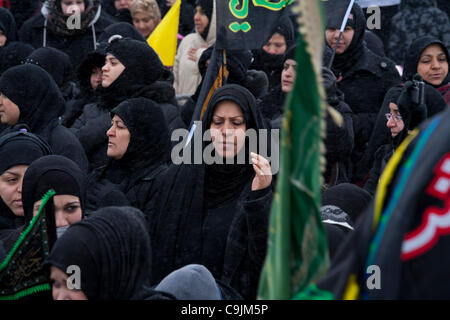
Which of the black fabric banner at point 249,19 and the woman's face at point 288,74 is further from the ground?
the black fabric banner at point 249,19

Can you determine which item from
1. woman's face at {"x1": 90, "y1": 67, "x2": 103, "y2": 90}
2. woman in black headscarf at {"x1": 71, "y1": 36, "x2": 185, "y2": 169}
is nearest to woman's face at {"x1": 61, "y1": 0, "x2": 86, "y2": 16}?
woman's face at {"x1": 90, "y1": 67, "x2": 103, "y2": 90}

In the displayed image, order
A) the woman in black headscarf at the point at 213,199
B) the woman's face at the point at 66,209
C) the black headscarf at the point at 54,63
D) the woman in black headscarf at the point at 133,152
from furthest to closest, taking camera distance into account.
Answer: the black headscarf at the point at 54,63, the woman in black headscarf at the point at 133,152, the woman in black headscarf at the point at 213,199, the woman's face at the point at 66,209

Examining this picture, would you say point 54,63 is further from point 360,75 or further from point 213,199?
point 213,199

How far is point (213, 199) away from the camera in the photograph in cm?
455

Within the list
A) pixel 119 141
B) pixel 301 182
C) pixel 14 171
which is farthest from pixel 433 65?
pixel 301 182

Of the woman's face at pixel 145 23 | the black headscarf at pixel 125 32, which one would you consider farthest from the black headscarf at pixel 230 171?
the woman's face at pixel 145 23

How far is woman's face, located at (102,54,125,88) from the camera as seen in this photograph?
19.8 ft

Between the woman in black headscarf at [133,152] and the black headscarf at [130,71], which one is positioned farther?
the black headscarf at [130,71]

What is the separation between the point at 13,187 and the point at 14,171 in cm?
9

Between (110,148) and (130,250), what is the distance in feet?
7.67

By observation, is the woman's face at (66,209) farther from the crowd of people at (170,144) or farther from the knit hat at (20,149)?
the knit hat at (20,149)

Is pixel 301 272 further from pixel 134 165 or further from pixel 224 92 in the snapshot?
pixel 134 165

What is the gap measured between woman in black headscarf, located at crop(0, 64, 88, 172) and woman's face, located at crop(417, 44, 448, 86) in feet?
8.55

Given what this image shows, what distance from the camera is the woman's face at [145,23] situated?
805 centimetres
